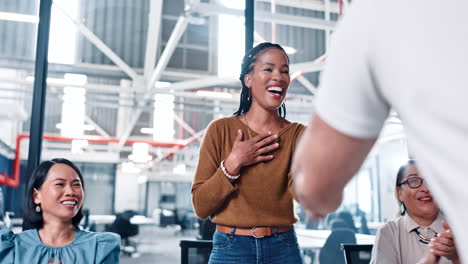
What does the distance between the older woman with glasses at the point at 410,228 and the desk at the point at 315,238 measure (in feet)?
7.35

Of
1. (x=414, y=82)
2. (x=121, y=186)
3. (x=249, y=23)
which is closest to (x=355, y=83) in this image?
(x=414, y=82)

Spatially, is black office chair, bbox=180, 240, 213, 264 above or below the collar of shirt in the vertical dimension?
below

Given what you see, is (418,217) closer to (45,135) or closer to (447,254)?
(447,254)

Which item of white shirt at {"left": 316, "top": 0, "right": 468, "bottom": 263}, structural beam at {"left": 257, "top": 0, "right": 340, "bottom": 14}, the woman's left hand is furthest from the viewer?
structural beam at {"left": 257, "top": 0, "right": 340, "bottom": 14}

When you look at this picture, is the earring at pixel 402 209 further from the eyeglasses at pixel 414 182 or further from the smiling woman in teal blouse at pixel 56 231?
the smiling woman in teal blouse at pixel 56 231

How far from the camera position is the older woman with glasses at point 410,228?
2.07 m

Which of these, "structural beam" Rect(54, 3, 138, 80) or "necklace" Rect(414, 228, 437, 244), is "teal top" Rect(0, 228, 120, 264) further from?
"structural beam" Rect(54, 3, 138, 80)

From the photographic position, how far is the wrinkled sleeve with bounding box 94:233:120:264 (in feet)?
7.13

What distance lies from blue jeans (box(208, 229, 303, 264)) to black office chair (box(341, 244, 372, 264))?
0.77m

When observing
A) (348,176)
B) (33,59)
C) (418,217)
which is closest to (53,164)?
(33,59)

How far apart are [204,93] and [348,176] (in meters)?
6.59

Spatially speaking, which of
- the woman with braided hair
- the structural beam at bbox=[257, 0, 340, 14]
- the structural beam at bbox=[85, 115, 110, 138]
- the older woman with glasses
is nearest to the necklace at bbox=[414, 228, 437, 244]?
the older woman with glasses

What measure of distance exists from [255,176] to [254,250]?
0.27 metres

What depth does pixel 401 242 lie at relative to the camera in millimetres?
2111
